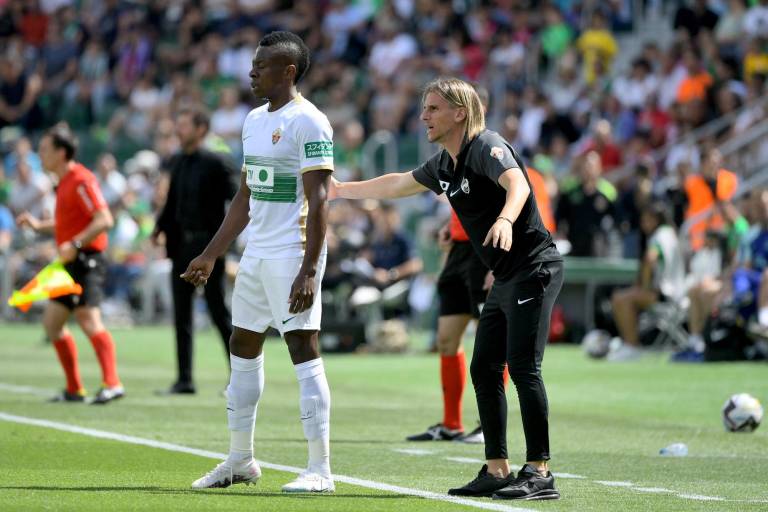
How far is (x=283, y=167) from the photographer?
299 inches

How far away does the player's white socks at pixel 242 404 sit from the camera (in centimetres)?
775

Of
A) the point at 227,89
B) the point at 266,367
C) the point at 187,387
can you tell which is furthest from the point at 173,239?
the point at 227,89

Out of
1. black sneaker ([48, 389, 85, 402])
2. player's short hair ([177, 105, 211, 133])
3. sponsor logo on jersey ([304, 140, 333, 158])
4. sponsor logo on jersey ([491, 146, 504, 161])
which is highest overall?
player's short hair ([177, 105, 211, 133])

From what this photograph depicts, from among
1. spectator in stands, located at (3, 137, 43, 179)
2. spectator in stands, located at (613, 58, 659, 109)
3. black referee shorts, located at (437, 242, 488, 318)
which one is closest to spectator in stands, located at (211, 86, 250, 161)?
spectator in stands, located at (3, 137, 43, 179)

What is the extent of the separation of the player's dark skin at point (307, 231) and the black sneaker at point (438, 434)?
9.44 feet

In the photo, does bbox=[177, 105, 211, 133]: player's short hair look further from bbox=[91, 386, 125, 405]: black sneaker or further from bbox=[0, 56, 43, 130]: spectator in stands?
bbox=[0, 56, 43, 130]: spectator in stands

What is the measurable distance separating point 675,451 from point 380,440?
Result: 6.58ft

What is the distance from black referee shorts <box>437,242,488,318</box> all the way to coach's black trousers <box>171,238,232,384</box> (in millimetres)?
3029

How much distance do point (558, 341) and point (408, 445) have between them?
10896 mm

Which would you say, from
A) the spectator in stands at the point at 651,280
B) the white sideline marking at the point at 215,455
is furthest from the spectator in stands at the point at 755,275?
the white sideline marking at the point at 215,455

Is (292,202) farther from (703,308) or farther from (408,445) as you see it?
(703,308)

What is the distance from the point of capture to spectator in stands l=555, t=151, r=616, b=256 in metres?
20.9

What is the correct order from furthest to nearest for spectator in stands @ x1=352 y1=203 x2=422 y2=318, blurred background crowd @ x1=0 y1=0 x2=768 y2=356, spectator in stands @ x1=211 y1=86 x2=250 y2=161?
spectator in stands @ x1=211 y1=86 x2=250 y2=161, spectator in stands @ x1=352 y1=203 x2=422 y2=318, blurred background crowd @ x1=0 y1=0 x2=768 y2=356

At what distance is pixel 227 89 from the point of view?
2875 centimetres
